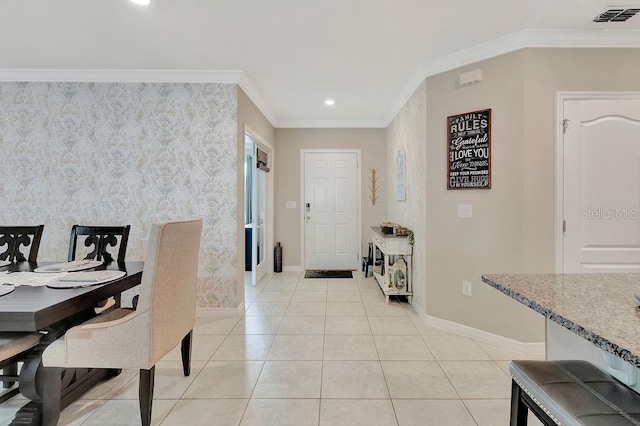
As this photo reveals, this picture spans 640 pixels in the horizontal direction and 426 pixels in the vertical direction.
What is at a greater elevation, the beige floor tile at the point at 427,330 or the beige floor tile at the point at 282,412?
the beige floor tile at the point at 427,330

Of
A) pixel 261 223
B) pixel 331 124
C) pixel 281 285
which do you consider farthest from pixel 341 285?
pixel 331 124

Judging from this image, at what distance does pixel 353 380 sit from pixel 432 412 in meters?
0.53

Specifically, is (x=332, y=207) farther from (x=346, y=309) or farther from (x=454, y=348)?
(x=454, y=348)

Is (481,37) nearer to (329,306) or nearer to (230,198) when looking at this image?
(230,198)

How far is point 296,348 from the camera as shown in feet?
8.40

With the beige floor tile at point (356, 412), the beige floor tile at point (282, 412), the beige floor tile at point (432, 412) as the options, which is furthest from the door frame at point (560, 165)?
the beige floor tile at point (282, 412)

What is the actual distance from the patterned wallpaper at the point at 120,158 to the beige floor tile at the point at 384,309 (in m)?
1.57

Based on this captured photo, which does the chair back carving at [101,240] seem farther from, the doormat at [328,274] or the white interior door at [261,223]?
the doormat at [328,274]

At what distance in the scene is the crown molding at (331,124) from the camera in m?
5.14

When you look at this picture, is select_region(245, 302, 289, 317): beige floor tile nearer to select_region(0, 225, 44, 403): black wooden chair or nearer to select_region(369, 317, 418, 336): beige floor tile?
select_region(369, 317, 418, 336): beige floor tile

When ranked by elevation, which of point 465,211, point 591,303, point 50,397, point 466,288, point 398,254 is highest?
point 465,211

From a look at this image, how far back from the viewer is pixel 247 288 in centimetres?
429

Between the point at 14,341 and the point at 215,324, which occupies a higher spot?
the point at 14,341

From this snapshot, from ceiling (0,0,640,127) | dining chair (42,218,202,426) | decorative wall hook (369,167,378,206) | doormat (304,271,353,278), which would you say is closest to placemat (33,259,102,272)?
dining chair (42,218,202,426)
